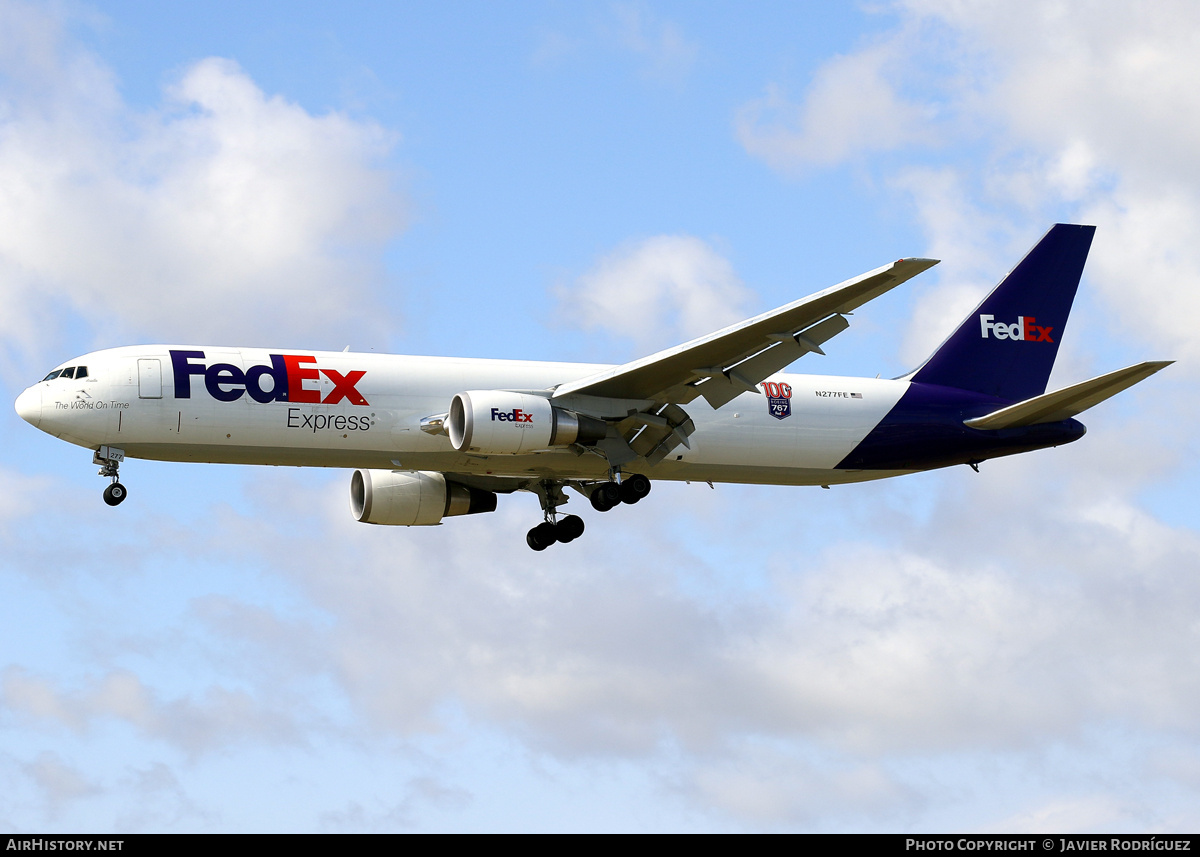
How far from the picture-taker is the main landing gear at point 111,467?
37.7 metres

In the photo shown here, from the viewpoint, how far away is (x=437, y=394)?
39.5 meters

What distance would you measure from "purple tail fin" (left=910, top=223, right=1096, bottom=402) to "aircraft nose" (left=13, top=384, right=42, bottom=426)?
78.7ft

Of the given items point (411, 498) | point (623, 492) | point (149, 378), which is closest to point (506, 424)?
point (623, 492)

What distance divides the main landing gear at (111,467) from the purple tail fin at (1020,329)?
22.2 metres

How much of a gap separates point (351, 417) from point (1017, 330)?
20.4 m

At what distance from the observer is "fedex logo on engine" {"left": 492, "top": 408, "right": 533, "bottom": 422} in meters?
37.8

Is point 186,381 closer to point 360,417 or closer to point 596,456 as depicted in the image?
point 360,417

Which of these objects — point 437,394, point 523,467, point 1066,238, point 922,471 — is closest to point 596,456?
point 523,467

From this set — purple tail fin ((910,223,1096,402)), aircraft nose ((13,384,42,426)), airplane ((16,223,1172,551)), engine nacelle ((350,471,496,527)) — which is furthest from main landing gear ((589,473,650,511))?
aircraft nose ((13,384,42,426))

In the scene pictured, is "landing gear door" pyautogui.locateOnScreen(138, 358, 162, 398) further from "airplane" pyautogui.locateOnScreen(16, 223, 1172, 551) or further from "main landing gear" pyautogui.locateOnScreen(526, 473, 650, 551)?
"main landing gear" pyautogui.locateOnScreen(526, 473, 650, 551)

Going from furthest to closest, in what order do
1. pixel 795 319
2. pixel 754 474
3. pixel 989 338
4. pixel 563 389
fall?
pixel 989 338 → pixel 754 474 → pixel 563 389 → pixel 795 319

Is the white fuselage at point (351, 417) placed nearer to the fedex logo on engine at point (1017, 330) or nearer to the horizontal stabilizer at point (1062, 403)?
the horizontal stabilizer at point (1062, 403)
